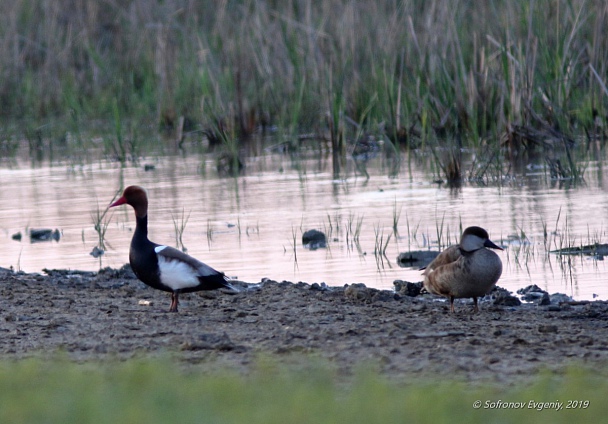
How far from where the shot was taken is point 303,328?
6.66 metres

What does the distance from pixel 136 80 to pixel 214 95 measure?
4351mm

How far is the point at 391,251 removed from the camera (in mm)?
9734

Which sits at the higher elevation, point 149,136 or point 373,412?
point 149,136

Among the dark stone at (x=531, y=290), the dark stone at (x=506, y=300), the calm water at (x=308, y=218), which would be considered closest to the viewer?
the dark stone at (x=506, y=300)

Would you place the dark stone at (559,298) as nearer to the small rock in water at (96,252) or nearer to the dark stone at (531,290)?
the dark stone at (531,290)

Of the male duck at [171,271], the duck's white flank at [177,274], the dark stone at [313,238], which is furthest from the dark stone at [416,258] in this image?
the duck's white flank at [177,274]

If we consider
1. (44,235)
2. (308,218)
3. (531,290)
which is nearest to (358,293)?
(531,290)

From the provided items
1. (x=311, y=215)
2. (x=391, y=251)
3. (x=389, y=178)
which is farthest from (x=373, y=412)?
(x=389, y=178)

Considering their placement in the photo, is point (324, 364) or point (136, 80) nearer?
point (324, 364)

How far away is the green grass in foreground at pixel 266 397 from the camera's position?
391 cm

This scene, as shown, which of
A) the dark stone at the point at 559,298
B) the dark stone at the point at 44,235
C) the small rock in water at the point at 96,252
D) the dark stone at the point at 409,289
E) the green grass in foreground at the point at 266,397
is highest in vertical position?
the dark stone at the point at 44,235

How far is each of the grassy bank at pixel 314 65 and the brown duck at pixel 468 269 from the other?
674 centimetres

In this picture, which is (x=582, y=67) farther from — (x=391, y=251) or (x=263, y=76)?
(x=391, y=251)

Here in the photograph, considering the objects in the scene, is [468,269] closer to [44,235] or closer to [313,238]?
[313,238]
